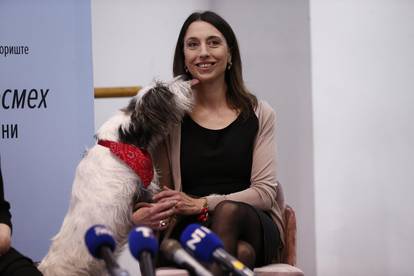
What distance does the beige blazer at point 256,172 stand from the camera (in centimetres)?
241

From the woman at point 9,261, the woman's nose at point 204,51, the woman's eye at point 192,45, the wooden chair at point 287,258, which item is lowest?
the wooden chair at point 287,258

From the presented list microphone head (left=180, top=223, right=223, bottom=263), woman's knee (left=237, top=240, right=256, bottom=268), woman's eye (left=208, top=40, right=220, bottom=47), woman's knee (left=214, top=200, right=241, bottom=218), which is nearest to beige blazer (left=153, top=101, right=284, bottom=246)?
woman's knee (left=214, top=200, right=241, bottom=218)

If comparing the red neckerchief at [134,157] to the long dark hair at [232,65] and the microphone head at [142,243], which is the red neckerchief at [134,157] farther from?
the microphone head at [142,243]

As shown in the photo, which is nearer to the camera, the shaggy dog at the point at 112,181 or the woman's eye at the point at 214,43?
the shaggy dog at the point at 112,181

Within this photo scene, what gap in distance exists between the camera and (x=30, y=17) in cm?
276

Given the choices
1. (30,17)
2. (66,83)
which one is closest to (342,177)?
(66,83)

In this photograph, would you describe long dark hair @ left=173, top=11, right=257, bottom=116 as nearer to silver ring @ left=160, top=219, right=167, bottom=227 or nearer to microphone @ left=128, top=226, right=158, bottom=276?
silver ring @ left=160, top=219, right=167, bottom=227

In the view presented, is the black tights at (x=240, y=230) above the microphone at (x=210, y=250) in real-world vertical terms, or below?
below

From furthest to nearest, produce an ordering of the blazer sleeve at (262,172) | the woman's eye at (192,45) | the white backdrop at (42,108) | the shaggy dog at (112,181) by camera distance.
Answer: the white backdrop at (42,108) < the woman's eye at (192,45) < the blazer sleeve at (262,172) < the shaggy dog at (112,181)

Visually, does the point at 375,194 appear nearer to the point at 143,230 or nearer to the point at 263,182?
the point at 263,182

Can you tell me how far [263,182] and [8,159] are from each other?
3.41 ft

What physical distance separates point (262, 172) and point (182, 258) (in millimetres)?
1289

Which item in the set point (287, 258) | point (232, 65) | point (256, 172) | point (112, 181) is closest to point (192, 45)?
point (232, 65)

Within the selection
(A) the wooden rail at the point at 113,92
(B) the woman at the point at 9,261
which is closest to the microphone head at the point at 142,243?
(B) the woman at the point at 9,261
